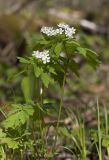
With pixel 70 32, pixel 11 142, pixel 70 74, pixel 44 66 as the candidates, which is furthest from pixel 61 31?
pixel 70 74

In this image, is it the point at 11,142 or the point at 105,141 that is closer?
the point at 11,142

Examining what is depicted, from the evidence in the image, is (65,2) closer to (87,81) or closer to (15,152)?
(87,81)

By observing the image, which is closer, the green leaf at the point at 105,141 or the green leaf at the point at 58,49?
the green leaf at the point at 58,49

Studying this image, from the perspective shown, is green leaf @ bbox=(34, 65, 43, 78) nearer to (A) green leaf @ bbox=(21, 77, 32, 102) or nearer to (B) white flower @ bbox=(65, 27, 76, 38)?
(B) white flower @ bbox=(65, 27, 76, 38)

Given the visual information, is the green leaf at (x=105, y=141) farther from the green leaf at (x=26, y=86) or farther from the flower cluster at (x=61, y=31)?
the green leaf at (x=26, y=86)

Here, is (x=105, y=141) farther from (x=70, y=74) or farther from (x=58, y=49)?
(x=70, y=74)

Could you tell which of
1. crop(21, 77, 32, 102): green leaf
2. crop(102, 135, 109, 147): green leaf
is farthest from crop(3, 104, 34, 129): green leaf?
crop(21, 77, 32, 102): green leaf

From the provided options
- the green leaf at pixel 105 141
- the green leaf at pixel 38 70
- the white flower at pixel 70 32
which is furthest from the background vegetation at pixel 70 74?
the white flower at pixel 70 32

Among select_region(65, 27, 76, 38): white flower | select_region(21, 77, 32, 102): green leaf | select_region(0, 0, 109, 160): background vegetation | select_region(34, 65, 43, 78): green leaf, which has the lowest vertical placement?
select_region(34, 65, 43, 78): green leaf

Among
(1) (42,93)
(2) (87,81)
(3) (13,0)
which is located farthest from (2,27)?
(1) (42,93)
